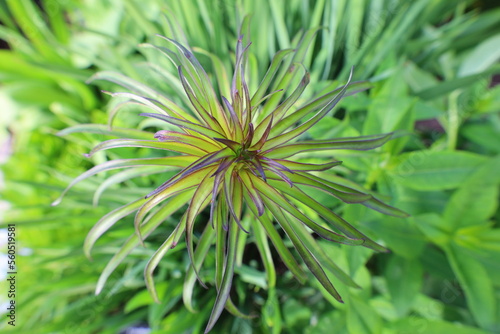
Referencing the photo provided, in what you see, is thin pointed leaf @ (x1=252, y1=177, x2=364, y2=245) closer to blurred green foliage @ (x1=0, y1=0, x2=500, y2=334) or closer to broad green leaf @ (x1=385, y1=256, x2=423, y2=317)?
blurred green foliage @ (x1=0, y1=0, x2=500, y2=334)

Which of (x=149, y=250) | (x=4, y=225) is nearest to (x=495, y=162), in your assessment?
(x=149, y=250)

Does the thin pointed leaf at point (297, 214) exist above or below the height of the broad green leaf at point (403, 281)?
above

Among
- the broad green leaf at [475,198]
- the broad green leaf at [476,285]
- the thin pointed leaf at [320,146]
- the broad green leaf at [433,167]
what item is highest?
the thin pointed leaf at [320,146]

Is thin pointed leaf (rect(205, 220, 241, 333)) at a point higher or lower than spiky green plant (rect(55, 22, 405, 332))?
lower

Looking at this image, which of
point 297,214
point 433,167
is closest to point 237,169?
point 297,214

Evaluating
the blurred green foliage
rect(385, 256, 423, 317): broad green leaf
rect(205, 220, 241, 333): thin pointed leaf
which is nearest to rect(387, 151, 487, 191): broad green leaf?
the blurred green foliage

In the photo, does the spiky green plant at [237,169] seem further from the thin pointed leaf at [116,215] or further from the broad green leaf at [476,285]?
the broad green leaf at [476,285]

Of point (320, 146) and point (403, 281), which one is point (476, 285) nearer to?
point (403, 281)

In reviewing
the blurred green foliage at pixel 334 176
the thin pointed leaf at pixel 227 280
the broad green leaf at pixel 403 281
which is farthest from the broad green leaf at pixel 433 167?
the thin pointed leaf at pixel 227 280

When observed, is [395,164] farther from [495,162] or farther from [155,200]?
[155,200]
